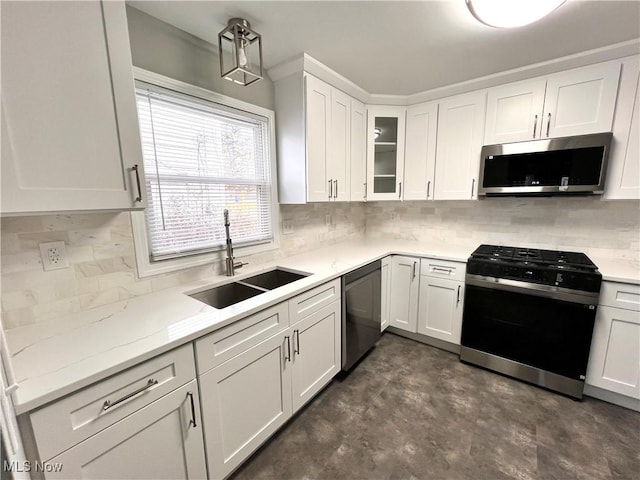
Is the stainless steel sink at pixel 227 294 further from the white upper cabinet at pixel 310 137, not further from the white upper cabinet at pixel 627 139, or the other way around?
the white upper cabinet at pixel 627 139

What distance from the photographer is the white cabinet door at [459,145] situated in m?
2.38

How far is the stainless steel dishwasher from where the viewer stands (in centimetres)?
207

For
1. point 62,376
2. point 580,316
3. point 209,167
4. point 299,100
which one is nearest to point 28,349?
point 62,376

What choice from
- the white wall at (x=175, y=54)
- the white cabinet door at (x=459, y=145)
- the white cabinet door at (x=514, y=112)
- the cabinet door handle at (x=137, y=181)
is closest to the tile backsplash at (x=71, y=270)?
the cabinet door handle at (x=137, y=181)

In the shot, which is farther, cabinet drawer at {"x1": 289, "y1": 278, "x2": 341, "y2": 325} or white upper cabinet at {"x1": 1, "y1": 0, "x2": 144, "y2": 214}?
cabinet drawer at {"x1": 289, "y1": 278, "x2": 341, "y2": 325}

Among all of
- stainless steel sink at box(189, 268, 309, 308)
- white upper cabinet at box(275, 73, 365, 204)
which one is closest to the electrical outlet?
stainless steel sink at box(189, 268, 309, 308)

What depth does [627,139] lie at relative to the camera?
1.86 meters

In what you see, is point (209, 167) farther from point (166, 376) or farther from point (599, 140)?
point (599, 140)

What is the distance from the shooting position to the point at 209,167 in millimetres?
1794

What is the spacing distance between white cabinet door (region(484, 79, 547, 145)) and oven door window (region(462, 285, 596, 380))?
51.3 inches

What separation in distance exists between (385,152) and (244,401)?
100 inches

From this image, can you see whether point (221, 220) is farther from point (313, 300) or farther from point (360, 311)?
point (360, 311)

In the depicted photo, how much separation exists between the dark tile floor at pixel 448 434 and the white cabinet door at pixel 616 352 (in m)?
0.20

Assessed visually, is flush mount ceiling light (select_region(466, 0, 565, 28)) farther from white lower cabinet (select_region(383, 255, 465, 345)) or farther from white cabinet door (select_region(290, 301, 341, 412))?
white cabinet door (select_region(290, 301, 341, 412))
